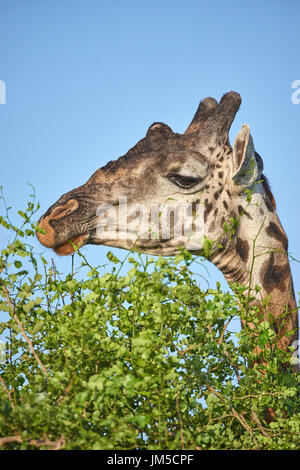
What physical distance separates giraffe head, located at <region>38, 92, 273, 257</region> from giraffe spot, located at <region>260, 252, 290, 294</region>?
513 millimetres

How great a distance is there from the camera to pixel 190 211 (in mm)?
6055

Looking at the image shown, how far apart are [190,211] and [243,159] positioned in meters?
0.80

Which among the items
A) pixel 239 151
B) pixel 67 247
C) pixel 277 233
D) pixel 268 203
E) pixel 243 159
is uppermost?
pixel 239 151

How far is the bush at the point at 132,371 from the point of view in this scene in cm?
306

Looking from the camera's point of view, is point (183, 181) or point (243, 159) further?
point (183, 181)

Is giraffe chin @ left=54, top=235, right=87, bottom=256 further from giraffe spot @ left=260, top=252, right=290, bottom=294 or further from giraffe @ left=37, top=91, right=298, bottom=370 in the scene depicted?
giraffe spot @ left=260, top=252, right=290, bottom=294

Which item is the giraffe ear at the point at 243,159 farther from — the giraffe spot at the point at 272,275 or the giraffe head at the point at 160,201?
the giraffe spot at the point at 272,275

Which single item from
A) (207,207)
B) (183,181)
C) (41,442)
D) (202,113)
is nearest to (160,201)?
(183,181)

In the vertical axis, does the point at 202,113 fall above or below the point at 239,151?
above

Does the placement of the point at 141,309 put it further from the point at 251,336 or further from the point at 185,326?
the point at 251,336

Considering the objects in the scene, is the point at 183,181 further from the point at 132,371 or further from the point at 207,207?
the point at 132,371

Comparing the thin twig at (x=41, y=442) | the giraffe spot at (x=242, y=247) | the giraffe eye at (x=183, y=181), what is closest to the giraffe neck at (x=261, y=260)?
the giraffe spot at (x=242, y=247)

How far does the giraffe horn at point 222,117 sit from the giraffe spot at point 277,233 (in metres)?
1.18
